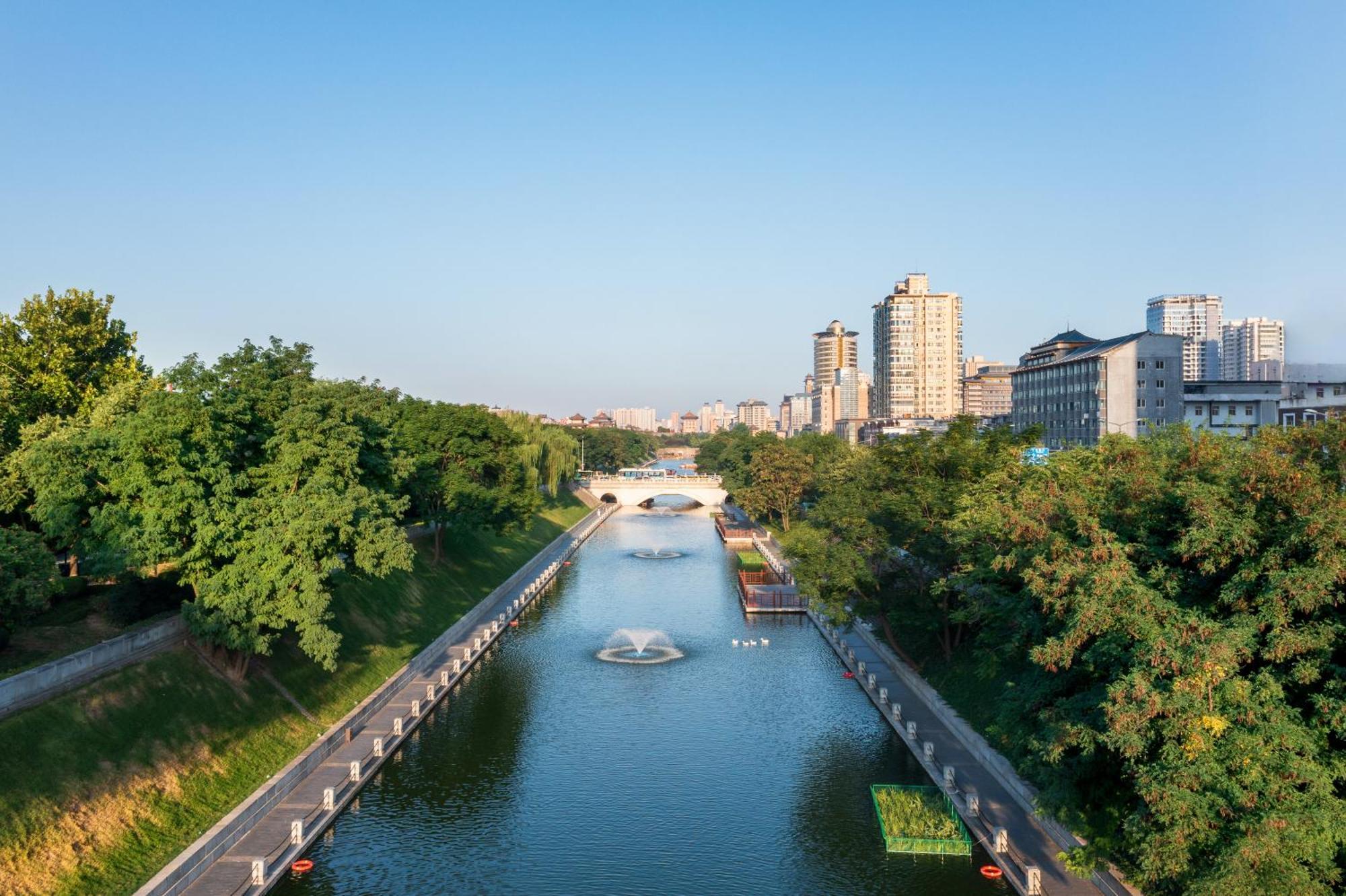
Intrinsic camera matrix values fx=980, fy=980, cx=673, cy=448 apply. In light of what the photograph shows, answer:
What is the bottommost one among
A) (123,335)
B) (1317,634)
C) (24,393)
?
(1317,634)

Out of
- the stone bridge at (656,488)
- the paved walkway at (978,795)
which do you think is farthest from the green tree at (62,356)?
the stone bridge at (656,488)

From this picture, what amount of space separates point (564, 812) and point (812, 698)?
18.1 metres

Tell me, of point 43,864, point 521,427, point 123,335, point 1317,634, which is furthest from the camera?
point 521,427

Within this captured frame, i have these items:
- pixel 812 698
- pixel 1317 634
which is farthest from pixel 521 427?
pixel 1317 634

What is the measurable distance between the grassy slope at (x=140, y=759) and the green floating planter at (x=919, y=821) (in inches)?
841

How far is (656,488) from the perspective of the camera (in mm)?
151500

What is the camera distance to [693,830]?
3303cm

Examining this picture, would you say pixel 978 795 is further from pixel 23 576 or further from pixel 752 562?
pixel 752 562

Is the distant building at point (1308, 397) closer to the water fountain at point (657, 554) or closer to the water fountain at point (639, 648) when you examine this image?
the water fountain at point (657, 554)

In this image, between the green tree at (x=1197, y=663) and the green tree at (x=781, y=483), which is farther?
the green tree at (x=781, y=483)

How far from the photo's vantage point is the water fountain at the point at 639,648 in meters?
57.2

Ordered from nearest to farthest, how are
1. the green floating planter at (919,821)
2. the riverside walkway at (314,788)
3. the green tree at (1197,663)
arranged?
the green tree at (1197,663) → the riverside walkway at (314,788) → the green floating planter at (919,821)

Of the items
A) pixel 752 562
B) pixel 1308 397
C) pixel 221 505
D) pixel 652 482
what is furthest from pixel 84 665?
pixel 652 482

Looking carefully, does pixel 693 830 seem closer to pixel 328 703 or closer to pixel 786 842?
pixel 786 842
